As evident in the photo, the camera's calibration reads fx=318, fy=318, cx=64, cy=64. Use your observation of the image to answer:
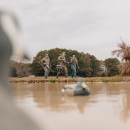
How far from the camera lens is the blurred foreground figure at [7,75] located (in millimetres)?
948

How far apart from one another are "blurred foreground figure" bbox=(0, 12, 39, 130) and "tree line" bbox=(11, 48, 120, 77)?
40551 mm

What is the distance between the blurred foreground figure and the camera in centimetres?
95

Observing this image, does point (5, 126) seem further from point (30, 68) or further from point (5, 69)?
point (30, 68)

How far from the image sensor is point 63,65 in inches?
923

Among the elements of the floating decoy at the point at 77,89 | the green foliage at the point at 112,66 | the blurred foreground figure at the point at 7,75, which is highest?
the green foliage at the point at 112,66

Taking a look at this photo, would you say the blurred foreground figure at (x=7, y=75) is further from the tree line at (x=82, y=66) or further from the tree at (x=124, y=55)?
the tree line at (x=82, y=66)

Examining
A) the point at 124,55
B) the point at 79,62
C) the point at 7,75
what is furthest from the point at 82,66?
the point at 7,75

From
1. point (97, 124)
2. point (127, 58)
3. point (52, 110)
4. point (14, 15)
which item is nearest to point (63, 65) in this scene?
point (127, 58)

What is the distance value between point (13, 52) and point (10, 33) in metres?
0.06

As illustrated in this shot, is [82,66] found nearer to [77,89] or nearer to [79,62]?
[79,62]

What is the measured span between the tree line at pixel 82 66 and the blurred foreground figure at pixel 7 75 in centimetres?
4055

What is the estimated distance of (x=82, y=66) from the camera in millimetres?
46969

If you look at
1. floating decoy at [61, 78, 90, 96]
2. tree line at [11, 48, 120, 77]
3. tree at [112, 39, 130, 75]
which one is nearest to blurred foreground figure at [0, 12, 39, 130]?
floating decoy at [61, 78, 90, 96]

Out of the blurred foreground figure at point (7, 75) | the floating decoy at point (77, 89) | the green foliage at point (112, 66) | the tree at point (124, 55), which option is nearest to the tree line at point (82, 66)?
the green foliage at point (112, 66)
